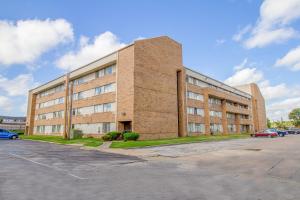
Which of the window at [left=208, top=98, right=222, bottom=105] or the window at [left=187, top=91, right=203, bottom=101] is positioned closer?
the window at [left=187, top=91, right=203, bottom=101]

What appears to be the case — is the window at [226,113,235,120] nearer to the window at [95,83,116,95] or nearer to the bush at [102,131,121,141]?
the window at [95,83,116,95]

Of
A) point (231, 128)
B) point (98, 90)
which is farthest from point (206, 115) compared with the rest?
point (98, 90)

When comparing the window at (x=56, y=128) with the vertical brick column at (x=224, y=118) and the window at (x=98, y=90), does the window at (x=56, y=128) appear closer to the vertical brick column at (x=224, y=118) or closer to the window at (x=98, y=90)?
the window at (x=98, y=90)

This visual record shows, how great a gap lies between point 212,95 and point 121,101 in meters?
24.5

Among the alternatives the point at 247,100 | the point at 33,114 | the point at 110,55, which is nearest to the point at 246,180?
the point at 110,55

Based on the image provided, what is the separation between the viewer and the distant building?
88062mm

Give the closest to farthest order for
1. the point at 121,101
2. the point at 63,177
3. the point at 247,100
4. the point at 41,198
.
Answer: the point at 41,198, the point at 63,177, the point at 121,101, the point at 247,100

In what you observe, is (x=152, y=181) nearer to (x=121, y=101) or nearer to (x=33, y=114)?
(x=121, y=101)

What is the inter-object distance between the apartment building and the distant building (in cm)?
4775

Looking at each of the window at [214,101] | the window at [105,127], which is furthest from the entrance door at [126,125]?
the window at [214,101]

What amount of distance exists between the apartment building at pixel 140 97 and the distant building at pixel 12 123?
4775 centimetres

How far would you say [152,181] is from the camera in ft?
24.1

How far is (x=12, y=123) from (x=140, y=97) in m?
86.4

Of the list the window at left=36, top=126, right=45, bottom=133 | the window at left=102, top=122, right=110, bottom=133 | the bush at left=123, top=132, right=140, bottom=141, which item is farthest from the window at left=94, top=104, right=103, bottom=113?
the window at left=36, top=126, right=45, bottom=133
